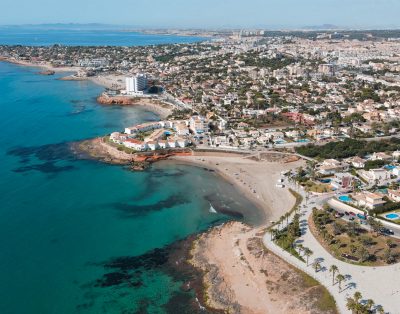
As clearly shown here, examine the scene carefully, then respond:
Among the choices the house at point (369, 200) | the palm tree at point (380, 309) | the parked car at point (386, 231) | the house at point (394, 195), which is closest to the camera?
the palm tree at point (380, 309)

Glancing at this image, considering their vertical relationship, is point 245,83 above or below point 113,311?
above

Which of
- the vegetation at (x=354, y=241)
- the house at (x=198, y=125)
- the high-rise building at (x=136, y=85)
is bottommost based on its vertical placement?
the vegetation at (x=354, y=241)

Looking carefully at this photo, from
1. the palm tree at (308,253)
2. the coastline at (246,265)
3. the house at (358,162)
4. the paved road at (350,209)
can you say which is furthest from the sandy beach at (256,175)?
the palm tree at (308,253)

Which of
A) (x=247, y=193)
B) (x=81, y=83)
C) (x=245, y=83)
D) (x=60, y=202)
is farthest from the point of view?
(x=81, y=83)

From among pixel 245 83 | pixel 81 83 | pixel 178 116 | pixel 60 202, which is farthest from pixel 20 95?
pixel 60 202

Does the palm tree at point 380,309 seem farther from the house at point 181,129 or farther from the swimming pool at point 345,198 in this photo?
the house at point 181,129

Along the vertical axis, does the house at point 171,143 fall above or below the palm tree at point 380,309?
above

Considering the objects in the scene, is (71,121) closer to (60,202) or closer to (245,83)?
(60,202)
